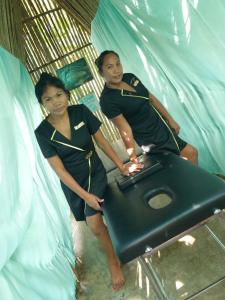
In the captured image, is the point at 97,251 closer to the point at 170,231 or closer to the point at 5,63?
the point at 170,231

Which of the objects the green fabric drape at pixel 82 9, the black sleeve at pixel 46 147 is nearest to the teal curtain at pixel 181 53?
the green fabric drape at pixel 82 9

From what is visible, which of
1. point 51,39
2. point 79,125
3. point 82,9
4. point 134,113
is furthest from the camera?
point 51,39

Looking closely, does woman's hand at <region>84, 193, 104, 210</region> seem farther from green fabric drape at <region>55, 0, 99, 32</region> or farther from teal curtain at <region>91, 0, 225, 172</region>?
green fabric drape at <region>55, 0, 99, 32</region>

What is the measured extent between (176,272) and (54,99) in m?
1.31

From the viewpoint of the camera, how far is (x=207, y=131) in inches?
102

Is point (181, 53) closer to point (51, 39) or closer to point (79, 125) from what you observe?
point (79, 125)

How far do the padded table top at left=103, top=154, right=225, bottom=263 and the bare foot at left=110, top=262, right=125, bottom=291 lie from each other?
0.64m

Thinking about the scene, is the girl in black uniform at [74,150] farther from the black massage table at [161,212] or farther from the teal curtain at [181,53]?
the teal curtain at [181,53]

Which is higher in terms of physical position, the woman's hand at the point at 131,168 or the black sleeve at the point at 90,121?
the black sleeve at the point at 90,121

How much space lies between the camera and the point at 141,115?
232 cm

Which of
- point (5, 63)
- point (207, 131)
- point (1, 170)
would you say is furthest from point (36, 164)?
point (207, 131)

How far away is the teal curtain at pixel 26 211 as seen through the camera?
179 cm

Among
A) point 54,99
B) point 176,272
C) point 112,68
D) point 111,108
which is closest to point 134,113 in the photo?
point 111,108

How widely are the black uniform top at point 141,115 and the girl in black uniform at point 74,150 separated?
216 mm
